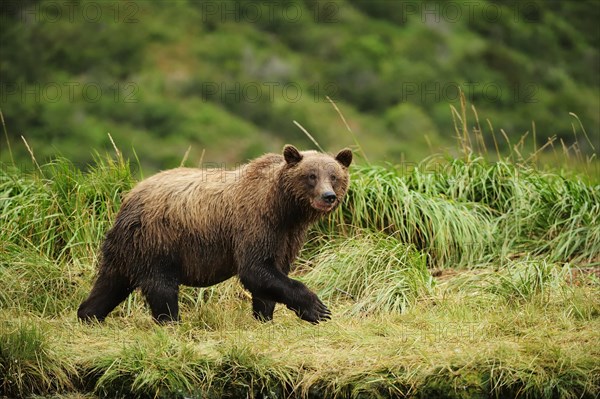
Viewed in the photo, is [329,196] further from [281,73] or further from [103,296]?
[281,73]

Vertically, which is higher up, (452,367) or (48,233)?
(452,367)

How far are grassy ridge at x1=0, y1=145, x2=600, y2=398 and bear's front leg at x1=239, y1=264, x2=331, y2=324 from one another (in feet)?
0.48

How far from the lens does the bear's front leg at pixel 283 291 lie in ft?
26.7

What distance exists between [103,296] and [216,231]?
→ 1124 mm

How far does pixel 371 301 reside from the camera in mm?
9148

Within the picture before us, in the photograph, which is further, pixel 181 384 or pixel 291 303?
pixel 291 303

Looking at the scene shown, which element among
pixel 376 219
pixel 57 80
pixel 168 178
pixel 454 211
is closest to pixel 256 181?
pixel 168 178

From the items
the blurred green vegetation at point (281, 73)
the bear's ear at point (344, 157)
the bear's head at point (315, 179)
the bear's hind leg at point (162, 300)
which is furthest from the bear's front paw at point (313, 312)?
the blurred green vegetation at point (281, 73)

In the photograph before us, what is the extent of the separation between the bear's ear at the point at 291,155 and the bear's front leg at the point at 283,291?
0.90 metres

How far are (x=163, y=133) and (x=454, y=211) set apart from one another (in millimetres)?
23906

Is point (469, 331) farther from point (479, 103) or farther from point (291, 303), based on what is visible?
point (479, 103)

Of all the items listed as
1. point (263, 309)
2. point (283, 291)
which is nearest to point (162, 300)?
point (263, 309)

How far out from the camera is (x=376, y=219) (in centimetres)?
1039

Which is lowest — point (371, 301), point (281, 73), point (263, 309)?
point (281, 73)
